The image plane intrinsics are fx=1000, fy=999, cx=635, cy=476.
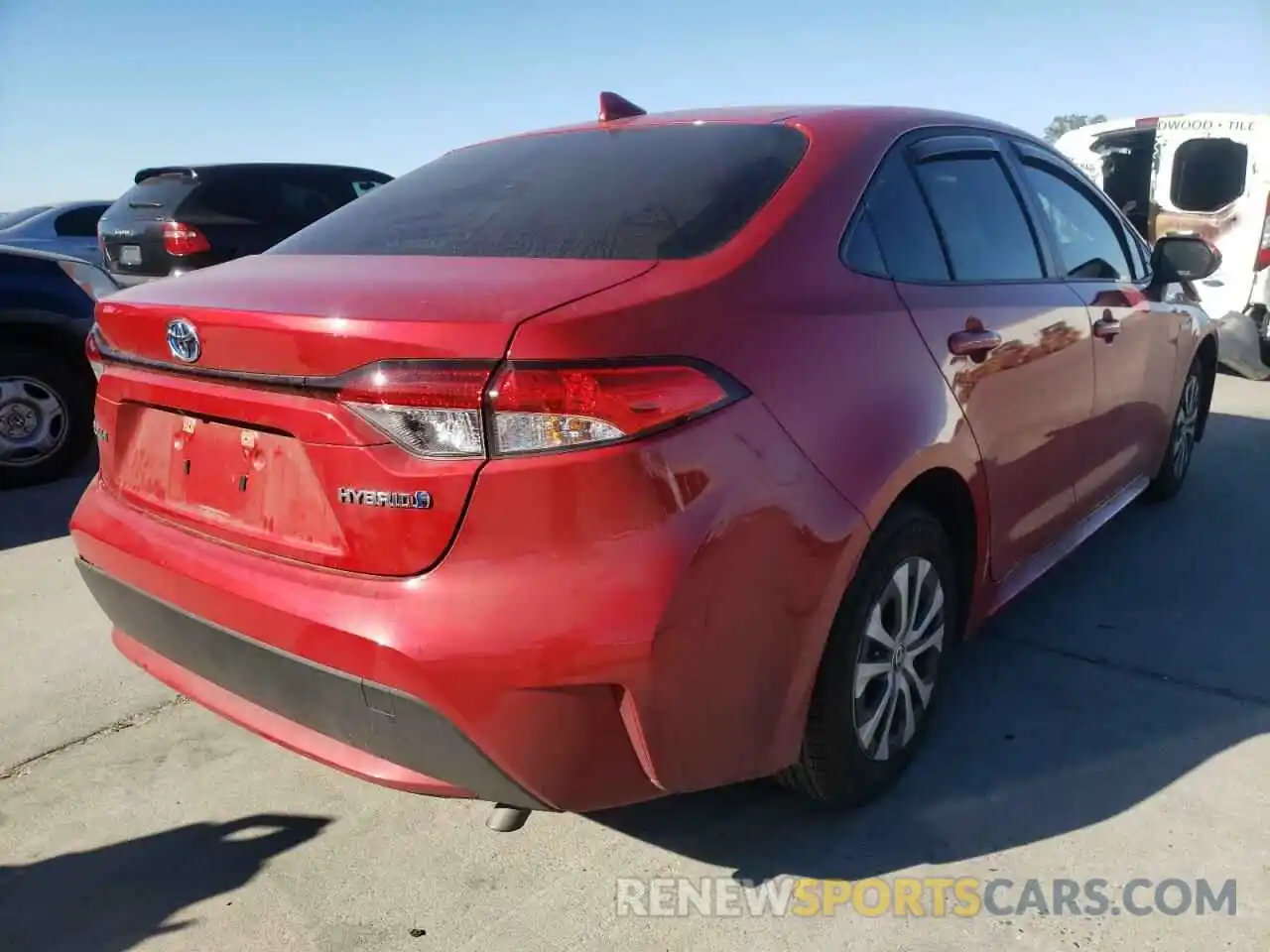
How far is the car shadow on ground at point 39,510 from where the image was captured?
4.56 m

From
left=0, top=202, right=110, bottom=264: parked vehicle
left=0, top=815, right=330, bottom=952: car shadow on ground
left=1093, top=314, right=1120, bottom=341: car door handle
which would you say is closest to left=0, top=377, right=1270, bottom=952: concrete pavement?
left=0, top=815, right=330, bottom=952: car shadow on ground

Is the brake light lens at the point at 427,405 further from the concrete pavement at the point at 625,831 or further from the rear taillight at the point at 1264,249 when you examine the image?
the rear taillight at the point at 1264,249

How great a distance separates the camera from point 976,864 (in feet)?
7.22

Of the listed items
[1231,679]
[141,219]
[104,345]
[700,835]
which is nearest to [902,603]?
[700,835]

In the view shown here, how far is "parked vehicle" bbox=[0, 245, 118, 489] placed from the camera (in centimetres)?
520

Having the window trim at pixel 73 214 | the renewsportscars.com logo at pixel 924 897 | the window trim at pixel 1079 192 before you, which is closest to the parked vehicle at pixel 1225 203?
the window trim at pixel 1079 192

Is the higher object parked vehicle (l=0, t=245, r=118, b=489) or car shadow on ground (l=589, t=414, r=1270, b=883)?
parked vehicle (l=0, t=245, r=118, b=489)

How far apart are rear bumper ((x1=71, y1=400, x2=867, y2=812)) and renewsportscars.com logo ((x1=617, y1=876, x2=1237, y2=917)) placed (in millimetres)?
345

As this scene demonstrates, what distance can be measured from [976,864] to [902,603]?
586 mm

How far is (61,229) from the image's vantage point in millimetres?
11281

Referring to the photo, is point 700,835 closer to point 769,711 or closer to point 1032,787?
point 769,711

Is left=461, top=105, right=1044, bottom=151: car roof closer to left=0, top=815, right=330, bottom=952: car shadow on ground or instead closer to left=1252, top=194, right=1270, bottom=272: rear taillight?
left=0, top=815, right=330, bottom=952: car shadow on ground

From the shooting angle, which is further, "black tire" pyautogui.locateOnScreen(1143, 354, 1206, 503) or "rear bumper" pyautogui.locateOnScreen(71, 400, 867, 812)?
"black tire" pyautogui.locateOnScreen(1143, 354, 1206, 503)

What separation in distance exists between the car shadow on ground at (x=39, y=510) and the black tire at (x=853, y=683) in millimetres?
3829
